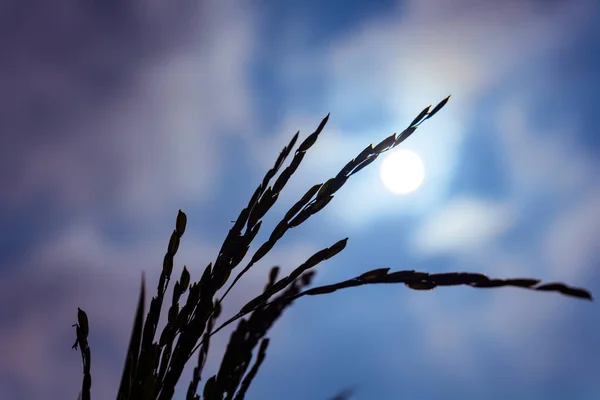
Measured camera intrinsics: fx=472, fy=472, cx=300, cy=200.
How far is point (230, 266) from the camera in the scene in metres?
1.87

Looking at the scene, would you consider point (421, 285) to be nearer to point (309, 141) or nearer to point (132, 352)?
point (309, 141)

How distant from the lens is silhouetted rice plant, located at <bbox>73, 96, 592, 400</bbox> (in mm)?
1653

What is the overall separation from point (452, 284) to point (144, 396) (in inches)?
42.2

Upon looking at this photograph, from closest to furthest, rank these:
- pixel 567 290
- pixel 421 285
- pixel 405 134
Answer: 1. pixel 567 290
2. pixel 421 285
3. pixel 405 134

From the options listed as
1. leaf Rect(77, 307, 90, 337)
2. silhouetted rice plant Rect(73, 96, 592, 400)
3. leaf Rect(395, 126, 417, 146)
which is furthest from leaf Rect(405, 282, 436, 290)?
leaf Rect(77, 307, 90, 337)

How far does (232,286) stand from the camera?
2.00 metres

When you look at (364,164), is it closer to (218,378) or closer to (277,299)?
(277,299)

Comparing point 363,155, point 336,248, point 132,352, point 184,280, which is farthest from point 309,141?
point 132,352

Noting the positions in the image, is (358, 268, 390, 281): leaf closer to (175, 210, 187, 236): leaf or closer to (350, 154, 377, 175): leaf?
(350, 154, 377, 175): leaf

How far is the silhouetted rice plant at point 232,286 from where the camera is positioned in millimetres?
1653

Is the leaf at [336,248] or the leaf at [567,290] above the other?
the leaf at [336,248]

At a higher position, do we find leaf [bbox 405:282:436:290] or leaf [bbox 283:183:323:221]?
leaf [bbox 283:183:323:221]

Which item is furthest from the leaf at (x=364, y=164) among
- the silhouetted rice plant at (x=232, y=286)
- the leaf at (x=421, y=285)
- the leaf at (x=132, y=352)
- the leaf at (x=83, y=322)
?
the leaf at (x=83, y=322)

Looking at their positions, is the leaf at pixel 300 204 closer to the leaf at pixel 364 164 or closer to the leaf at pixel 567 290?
the leaf at pixel 364 164
